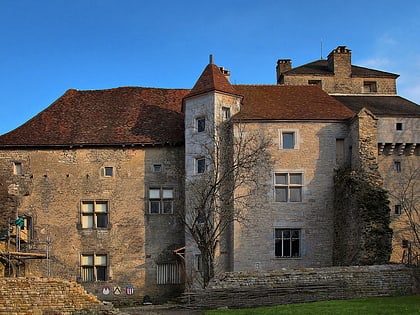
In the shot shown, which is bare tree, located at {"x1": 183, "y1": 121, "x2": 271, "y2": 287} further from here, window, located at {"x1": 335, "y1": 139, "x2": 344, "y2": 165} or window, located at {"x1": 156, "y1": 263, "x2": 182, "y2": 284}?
window, located at {"x1": 335, "y1": 139, "x2": 344, "y2": 165}

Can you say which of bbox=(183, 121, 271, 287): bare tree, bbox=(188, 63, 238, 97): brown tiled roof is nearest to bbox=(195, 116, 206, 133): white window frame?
bbox=(183, 121, 271, 287): bare tree

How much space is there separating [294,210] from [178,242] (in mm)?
6950

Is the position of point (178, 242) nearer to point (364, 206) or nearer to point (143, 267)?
point (143, 267)

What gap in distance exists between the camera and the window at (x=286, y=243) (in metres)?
33.3

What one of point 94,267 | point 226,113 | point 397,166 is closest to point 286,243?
point 226,113

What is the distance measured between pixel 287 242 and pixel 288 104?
7813 millimetres

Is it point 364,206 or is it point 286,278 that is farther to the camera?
point 364,206

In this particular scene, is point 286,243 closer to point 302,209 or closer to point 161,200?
point 302,209

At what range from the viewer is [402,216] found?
3631 cm

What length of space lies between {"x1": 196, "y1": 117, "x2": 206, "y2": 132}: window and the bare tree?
32.1 inches

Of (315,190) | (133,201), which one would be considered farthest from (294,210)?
(133,201)

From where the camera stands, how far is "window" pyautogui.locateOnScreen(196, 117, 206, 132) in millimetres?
34938

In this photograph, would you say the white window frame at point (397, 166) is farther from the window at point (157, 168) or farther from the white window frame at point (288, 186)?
the window at point (157, 168)

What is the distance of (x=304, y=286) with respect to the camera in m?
25.6
